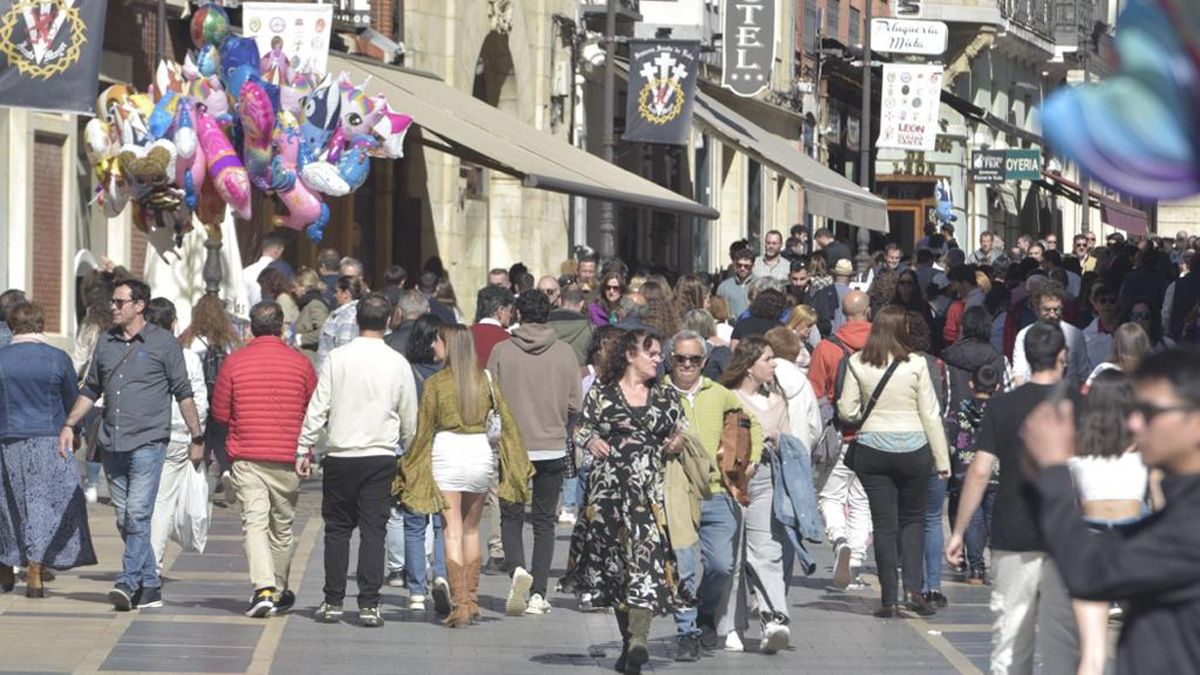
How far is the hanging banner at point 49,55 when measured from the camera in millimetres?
17672

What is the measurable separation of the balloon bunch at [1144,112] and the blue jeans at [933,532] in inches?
391

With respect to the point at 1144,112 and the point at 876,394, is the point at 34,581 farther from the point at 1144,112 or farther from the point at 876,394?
the point at 1144,112

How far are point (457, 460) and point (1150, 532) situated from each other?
27.8ft

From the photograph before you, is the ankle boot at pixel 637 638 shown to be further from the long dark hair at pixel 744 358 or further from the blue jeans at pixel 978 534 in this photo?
the blue jeans at pixel 978 534

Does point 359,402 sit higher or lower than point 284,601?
higher

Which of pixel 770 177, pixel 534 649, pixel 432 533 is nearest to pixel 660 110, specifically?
pixel 770 177

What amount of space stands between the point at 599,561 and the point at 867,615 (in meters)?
3.00

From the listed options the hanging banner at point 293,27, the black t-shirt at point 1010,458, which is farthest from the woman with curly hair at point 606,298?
the black t-shirt at point 1010,458

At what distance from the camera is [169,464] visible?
14602mm

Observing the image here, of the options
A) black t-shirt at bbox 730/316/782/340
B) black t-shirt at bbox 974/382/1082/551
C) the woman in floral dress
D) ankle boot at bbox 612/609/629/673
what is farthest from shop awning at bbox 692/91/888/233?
black t-shirt at bbox 974/382/1082/551

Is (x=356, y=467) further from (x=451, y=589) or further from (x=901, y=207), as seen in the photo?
(x=901, y=207)

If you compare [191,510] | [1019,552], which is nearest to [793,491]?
[191,510]

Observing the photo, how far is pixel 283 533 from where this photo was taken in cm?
1415

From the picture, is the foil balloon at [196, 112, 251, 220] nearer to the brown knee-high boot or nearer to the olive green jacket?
the olive green jacket
